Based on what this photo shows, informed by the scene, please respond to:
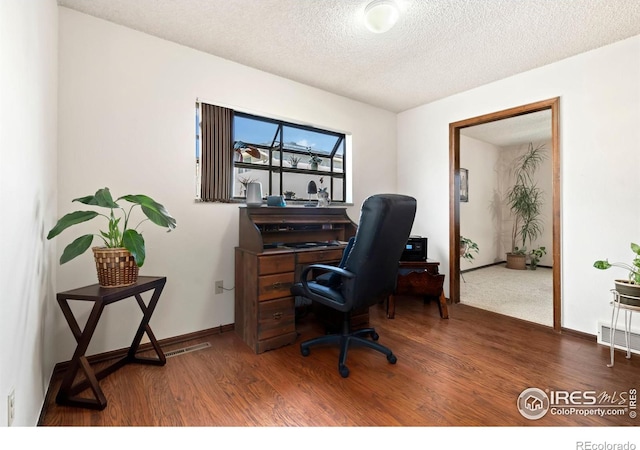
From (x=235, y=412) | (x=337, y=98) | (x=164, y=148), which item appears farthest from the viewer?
(x=337, y=98)

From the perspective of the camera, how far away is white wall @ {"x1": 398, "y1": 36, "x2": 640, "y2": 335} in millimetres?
2357

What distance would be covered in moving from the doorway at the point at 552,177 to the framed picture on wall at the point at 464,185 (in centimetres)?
210

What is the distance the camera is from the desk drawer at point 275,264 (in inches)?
89.9

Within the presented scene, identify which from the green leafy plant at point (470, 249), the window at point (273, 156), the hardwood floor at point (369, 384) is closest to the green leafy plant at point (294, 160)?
the window at point (273, 156)

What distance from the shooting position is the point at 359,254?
1.88m

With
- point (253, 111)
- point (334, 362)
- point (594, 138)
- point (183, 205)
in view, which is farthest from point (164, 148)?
point (594, 138)

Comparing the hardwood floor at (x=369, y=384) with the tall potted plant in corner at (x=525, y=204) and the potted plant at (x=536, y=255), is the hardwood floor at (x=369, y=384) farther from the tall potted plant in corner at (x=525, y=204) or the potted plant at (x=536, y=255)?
the tall potted plant in corner at (x=525, y=204)

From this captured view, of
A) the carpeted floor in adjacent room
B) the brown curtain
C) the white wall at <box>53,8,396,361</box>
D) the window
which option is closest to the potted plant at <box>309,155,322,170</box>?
the window

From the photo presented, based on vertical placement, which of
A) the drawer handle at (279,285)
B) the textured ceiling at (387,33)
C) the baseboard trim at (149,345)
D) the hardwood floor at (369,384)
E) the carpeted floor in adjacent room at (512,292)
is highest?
the textured ceiling at (387,33)

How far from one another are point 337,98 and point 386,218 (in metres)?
2.23

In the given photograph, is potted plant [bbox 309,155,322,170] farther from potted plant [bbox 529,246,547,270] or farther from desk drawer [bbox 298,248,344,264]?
potted plant [bbox 529,246,547,270]

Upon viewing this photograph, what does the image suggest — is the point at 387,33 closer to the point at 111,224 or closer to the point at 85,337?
the point at 111,224

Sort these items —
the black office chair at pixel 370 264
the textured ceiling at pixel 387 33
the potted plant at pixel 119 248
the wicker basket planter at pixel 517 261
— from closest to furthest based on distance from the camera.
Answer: the potted plant at pixel 119 248, the black office chair at pixel 370 264, the textured ceiling at pixel 387 33, the wicker basket planter at pixel 517 261
